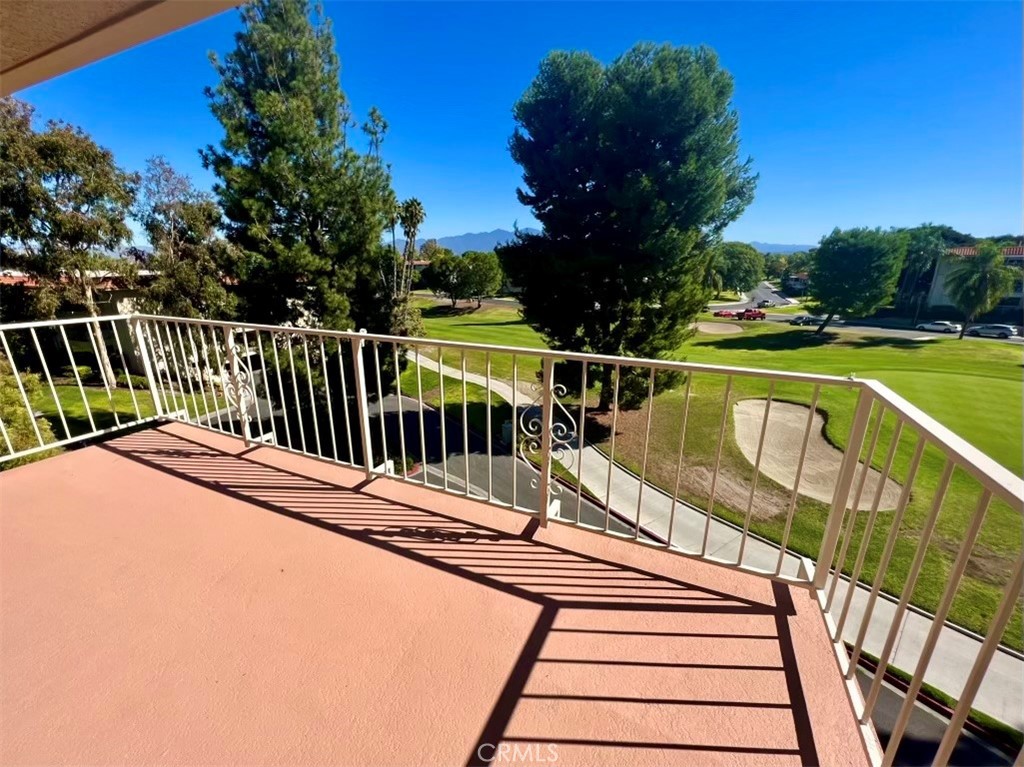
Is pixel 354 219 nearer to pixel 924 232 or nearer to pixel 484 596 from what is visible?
pixel 484 596

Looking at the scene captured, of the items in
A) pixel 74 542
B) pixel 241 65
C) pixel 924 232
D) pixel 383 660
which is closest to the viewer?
pixel 383 660

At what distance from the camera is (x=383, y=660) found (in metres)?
1.45

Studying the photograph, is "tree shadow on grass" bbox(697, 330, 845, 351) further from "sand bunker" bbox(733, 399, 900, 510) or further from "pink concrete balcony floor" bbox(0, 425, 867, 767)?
"pink concrete balcony floor" bbox(0, 425, 867, 767)

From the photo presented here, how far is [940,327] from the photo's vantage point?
25.2 metres

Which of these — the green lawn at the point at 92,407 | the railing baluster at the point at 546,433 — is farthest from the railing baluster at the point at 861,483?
the green lawn at the point at 92,407

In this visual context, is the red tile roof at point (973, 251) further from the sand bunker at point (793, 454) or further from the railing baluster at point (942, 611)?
the railing baluster at point (942, 611)

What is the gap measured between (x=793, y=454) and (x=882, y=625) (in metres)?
5.16

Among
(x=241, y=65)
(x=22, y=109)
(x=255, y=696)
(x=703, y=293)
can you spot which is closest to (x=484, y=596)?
(x=255, y=696)

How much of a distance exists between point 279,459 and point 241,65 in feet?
44.8

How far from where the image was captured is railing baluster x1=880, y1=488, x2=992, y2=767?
0.85 meters

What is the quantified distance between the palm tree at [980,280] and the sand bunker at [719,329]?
1011 centimetres

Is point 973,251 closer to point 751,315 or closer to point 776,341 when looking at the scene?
point 776,341

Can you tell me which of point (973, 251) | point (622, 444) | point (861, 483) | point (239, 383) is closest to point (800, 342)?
point (973, 251)

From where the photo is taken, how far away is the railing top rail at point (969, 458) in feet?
2.43
